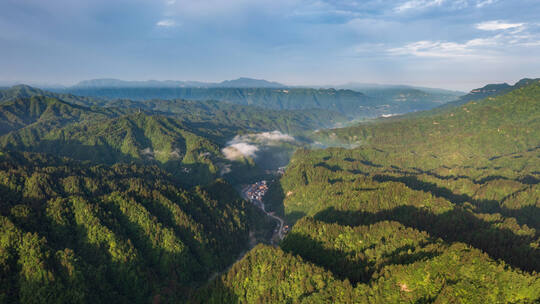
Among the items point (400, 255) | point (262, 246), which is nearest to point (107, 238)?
point (262, 246)

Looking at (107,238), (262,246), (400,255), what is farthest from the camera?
(107,238)

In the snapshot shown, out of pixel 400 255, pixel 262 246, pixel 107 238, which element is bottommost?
pixel 262 246

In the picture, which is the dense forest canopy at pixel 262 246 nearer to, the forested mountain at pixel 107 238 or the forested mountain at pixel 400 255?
the forested mountain at pixel 400 255

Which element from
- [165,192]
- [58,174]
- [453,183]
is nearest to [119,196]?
[165,192]

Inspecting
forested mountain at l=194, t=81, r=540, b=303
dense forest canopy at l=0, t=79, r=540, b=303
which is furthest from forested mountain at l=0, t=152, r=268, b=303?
forested mountain at l=194, t=81, r=540, b=303

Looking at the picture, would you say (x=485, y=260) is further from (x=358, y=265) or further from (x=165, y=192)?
(x=165, y=192)

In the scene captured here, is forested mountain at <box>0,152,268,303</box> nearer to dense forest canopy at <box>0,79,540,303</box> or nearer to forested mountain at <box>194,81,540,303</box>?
dense forest canopy at <box>0,79,540,303</box>

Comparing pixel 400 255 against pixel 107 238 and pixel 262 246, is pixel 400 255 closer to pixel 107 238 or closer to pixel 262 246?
pixel 262 246

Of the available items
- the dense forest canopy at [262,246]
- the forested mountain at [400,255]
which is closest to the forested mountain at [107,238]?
the dense forest canopy at [262,246]
